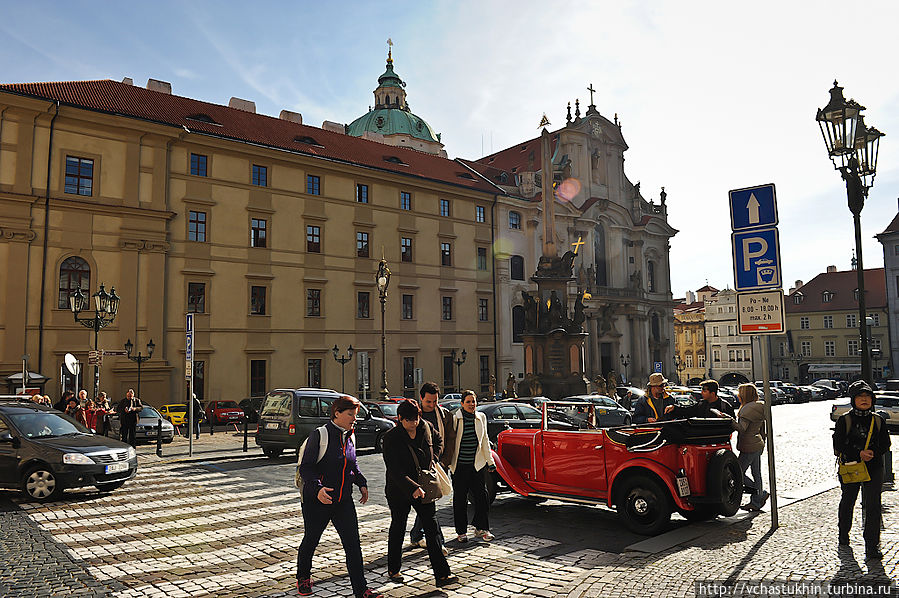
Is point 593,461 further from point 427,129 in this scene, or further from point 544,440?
point 427,129

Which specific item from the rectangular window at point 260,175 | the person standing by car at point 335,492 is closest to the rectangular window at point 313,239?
the rectangular window at point 260,175

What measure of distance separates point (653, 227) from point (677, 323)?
36.2m

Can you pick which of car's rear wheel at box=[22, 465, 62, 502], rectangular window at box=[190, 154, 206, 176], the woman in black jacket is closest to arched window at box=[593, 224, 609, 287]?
rectangular window at box=[190, 154, 206, 176]

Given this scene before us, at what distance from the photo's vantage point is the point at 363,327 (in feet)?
129

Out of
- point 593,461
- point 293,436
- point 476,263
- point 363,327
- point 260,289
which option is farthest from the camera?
point 476,263

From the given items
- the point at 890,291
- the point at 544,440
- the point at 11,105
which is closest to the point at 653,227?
the point at 890,291

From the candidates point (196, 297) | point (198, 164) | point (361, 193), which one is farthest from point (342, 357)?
point (198, 164)

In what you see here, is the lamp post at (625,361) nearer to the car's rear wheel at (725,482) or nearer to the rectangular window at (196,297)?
the rectangular window at (196,297)

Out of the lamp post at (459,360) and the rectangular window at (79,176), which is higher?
the rectangular window at (79,176)

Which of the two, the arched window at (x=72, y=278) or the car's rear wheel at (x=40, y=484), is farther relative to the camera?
the arched window at (x=72, y=278)

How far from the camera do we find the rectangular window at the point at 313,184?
3847 centimetres

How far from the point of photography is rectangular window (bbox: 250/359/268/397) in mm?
35125

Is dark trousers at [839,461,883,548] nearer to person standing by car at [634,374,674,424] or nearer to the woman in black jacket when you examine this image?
person standing by car at [634,374,674,424]

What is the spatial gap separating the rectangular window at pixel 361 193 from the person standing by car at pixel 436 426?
33.8 metres
